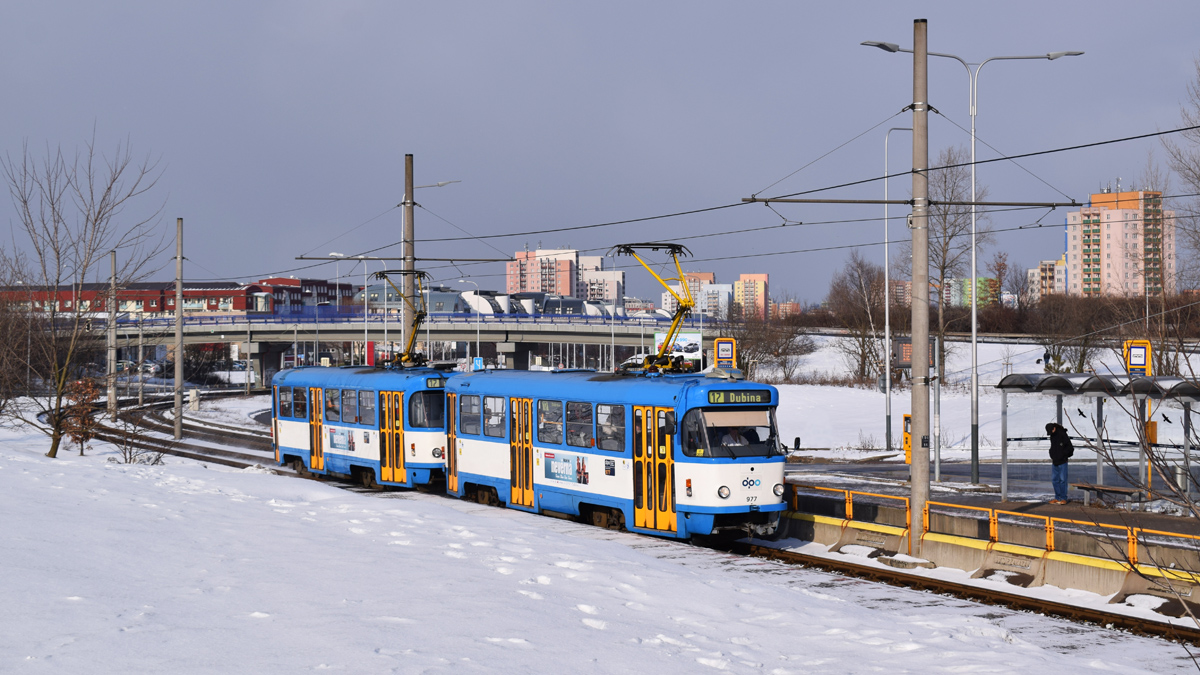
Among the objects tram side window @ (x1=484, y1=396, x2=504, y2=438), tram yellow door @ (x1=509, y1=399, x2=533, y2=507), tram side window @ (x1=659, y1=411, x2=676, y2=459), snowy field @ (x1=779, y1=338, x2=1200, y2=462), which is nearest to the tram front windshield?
tram side window @ (x1=659, y1=411, x2=676, y2=459)

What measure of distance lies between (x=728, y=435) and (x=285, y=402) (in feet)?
53.7

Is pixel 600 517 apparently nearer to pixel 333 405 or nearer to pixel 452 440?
pixel 452 440

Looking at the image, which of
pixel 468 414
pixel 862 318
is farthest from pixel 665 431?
pixel 862 318

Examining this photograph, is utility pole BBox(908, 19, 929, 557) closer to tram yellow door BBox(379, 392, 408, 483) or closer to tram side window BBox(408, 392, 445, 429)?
tram side window BBox(408, 392, 445, 429)

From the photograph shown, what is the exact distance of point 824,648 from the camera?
959cm

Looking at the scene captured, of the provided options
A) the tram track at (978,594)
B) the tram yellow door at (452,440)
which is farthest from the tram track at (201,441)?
the tram track at (978,594)

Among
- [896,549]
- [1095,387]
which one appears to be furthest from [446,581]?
[1095,387]

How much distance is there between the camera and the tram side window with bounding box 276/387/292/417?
2822 cm

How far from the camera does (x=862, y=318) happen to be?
73250 millimetres

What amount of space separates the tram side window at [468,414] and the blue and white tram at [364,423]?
1.56 meters

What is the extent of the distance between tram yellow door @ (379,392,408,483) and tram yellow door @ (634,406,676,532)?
8.27m

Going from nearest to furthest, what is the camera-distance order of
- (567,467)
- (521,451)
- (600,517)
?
(600,517) → (567,467) → (521,451)

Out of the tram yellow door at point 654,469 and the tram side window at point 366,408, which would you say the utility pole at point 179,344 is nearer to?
the tram side window at point 366,408

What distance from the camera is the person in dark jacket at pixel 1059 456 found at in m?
19.5
